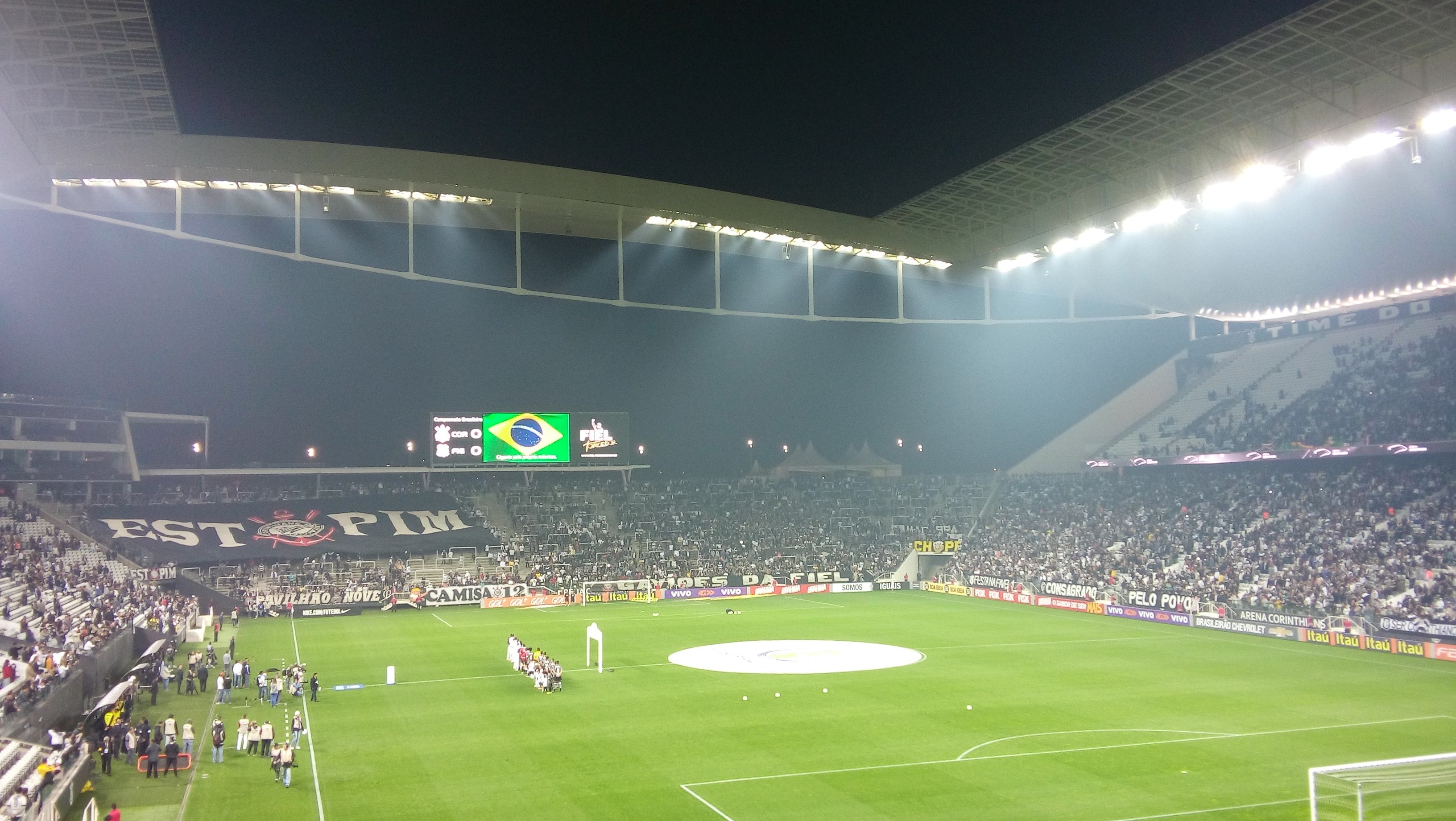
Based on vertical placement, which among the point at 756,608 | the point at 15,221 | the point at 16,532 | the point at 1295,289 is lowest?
the point at 756,608

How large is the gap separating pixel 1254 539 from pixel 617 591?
30.7 metres

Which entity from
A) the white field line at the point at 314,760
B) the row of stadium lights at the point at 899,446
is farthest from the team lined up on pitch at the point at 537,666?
the row of stadium lights at the point at 899,446

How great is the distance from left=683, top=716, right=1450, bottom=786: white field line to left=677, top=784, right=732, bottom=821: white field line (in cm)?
19

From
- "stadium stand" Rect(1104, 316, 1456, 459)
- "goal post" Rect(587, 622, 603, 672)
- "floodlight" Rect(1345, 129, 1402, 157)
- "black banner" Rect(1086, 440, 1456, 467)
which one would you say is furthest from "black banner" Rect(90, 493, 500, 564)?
"floodlight" Rect(1345, 129, 1402, 157)

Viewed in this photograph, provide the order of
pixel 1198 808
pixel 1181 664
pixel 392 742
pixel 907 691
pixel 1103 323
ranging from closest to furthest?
1. pixel 1198 808
2. pixel 392 742
3. pixel 907 691
4. pixel 1181 664
5. pixel 1103 323

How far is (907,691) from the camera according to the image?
2584 centimetres

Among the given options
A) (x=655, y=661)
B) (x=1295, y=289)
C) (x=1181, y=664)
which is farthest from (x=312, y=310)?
(x=1295, y=289)

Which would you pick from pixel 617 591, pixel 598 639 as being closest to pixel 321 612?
pixel 617 591

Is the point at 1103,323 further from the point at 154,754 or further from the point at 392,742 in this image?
the point at 154,754

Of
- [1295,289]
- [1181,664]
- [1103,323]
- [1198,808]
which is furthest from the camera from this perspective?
[1103,323]

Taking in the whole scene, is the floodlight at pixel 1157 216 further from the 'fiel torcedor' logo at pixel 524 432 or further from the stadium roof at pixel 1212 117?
the 'fiel torcedor' logo at pixel 524 432

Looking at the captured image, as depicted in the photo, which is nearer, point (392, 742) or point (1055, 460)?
point (392, 742)

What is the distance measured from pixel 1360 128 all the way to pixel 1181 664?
15.4 metres

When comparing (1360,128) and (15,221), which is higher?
(15,221)
